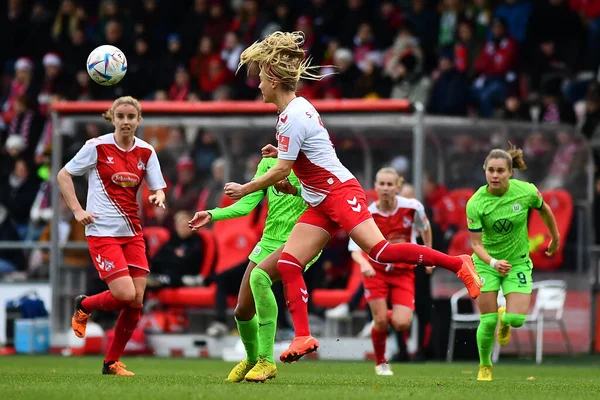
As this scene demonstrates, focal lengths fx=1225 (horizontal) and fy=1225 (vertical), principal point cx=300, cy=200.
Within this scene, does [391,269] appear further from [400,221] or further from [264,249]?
[264,249]

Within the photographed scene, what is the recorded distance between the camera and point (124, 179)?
1084 cm

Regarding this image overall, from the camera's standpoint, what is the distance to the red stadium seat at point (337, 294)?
16.7 m

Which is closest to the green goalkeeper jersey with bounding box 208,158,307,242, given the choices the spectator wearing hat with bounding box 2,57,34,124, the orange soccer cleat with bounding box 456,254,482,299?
the orange soccer cleat with bounding box 456,254,482,299

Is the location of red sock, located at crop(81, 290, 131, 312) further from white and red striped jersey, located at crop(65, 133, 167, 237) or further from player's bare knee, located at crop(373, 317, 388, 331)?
player's bare knee, located at crop(373, 317, 388, 331)

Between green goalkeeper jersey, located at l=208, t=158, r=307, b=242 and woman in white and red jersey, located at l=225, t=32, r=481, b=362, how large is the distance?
33.5 inches

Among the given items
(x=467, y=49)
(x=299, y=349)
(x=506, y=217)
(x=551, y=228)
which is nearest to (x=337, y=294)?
(x=467, y=49)

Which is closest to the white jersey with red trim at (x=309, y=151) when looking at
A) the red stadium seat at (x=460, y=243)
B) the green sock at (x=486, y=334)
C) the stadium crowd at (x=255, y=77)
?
the green sock at (x=486, y=334)

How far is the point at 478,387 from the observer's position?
9.51m

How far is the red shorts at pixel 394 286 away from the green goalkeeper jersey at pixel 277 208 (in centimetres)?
231

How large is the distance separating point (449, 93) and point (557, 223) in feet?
8.95

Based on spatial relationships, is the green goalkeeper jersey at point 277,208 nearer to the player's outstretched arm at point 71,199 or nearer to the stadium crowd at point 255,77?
the player's outstretched arm at point 71,199

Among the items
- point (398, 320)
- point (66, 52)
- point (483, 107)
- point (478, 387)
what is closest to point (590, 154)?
point (483, 107)

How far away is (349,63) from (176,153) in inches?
133

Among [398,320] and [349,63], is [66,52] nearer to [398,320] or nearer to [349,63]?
[349,63]
